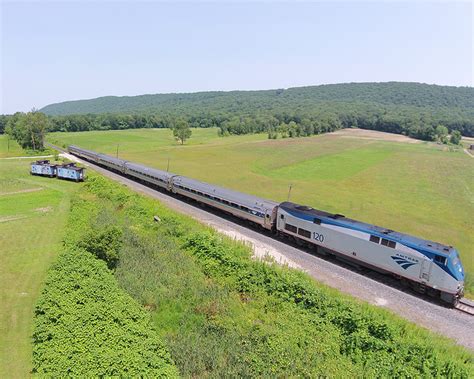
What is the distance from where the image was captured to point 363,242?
29.5 metres

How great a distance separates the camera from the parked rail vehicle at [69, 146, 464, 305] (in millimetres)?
25547

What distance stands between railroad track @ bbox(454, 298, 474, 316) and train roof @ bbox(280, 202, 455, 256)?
414 cm

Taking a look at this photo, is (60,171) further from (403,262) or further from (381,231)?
(403,262)

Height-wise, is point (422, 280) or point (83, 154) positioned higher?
point (83, 154)

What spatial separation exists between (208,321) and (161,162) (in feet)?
244

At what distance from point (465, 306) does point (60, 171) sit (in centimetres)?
6641

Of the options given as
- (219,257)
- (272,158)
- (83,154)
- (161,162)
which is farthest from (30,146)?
(219,257)

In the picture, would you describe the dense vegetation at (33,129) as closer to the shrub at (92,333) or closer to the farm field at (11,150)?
the farm field at (11,150)

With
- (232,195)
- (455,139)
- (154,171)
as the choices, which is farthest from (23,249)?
(455,139)

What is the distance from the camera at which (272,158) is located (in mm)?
103312

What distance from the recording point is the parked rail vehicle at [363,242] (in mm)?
25547

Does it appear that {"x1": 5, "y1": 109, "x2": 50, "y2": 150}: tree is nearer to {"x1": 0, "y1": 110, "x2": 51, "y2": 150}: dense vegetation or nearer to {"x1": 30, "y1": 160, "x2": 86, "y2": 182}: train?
{"x1": 0, "y1": 110, "x2": 51, "y2": 150}: dense vegetation

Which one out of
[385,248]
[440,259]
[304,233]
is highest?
[440,259]

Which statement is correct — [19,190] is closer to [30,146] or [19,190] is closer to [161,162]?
[161,162]
